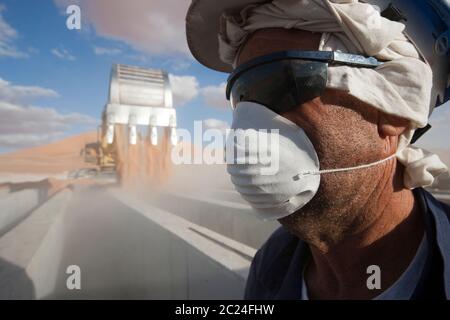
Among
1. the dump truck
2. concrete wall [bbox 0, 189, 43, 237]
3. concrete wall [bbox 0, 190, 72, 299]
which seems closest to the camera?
concrete wall [bbox 0, 190, 72, 299]

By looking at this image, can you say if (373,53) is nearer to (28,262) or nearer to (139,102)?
(28,262)

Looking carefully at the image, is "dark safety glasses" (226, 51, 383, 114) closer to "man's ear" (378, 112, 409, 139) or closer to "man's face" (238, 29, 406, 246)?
"man's face" (238, 29, 406, 246)

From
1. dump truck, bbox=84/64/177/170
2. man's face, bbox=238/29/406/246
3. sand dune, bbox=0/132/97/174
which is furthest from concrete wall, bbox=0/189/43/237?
sand dune, bbox=0/132/97/174

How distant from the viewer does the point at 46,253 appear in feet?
18.2

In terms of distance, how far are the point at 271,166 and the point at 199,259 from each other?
276cm

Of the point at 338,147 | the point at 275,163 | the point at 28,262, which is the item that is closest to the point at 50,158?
the point at 28,262

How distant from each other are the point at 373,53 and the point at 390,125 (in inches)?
12.6

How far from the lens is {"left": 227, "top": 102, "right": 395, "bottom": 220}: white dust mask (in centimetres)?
129

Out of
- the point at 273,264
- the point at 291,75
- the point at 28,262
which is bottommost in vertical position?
the point at 28,262

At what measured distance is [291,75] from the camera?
4.40ft

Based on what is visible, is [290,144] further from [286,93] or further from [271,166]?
[286,93]

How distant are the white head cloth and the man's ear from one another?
4 cm

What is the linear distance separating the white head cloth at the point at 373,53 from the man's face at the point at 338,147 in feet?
0.16
